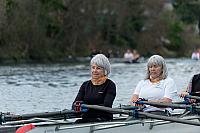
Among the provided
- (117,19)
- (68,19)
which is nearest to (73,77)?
(68,19)

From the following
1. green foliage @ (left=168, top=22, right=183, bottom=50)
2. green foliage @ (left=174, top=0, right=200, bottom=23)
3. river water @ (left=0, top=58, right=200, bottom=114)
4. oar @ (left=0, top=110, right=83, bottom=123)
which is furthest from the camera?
green foliage @ (left=174, top=0, right=200, bottom=23)

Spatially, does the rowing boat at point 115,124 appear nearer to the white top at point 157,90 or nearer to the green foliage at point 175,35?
the white top at point 157,90

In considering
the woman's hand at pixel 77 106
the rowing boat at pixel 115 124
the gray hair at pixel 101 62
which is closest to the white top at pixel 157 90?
the rowing boat at pixel 115 124

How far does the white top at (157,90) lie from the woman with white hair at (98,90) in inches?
40.2

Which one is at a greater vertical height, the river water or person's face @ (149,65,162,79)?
person's face @ (149,65,162,79)

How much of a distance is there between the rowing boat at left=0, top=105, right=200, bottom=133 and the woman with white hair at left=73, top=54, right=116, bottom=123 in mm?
267

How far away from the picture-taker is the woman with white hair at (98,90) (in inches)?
417

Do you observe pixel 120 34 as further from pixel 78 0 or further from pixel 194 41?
pixel 194 41

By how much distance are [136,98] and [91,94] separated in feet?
Result: 4.11

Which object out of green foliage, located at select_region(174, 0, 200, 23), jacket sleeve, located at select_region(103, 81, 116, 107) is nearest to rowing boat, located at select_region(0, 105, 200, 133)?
jacket sleeve, located at select_region(103, 81, 116, 107)

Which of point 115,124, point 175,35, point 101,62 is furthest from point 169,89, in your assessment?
point 175,35

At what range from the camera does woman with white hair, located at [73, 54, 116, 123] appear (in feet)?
34.8

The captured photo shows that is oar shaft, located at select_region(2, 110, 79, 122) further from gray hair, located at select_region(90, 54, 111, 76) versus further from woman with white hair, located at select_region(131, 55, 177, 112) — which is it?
woman with white hair, located at select_region(131, 55, 177, 112)

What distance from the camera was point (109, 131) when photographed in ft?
34.6
